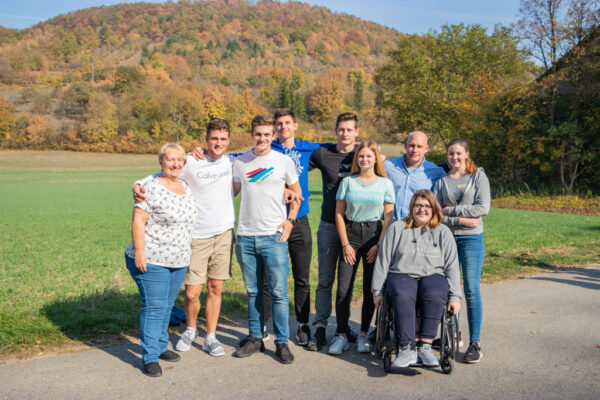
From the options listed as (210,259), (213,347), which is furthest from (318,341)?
(210,259)

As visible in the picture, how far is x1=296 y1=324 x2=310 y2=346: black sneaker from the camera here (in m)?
4.66

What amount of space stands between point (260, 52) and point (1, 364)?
19383 centimetres

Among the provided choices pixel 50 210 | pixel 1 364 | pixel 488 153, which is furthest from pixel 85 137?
pixel 1 364

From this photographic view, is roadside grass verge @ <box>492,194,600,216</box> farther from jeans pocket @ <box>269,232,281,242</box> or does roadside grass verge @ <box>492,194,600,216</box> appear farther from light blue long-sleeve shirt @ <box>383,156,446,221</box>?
jeans pocket @ <box>269,232,281,242</box>

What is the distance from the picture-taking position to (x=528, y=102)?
76.4ft

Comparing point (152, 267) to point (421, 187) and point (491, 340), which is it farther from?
point (491, 340)

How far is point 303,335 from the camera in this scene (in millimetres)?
4711

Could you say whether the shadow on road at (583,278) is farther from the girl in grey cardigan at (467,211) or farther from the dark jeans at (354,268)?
the dark jeans at (354,268)

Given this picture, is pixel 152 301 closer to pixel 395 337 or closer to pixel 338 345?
pixel 338 345

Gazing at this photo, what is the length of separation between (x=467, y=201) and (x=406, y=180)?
1.96ft

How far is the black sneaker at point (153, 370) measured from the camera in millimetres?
3842

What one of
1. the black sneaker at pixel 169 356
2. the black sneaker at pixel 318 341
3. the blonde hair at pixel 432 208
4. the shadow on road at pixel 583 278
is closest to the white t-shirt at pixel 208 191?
the black sneaker at pixel 169 356

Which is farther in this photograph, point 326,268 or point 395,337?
point 326,268

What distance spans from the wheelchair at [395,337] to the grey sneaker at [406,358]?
0.10m
